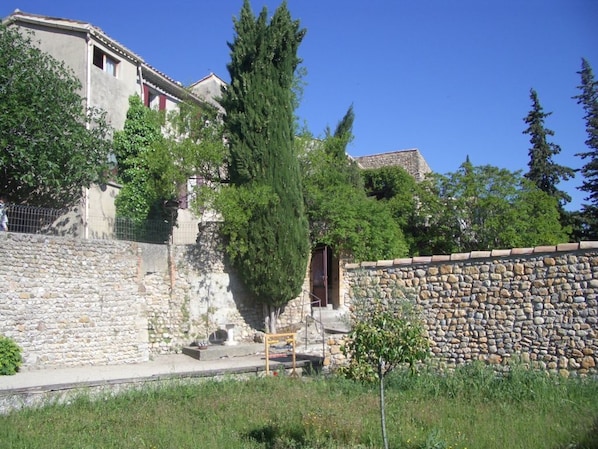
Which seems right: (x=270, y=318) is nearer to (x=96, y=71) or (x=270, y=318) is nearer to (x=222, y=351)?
(x=222, y=351)

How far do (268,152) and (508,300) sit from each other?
32.0ft

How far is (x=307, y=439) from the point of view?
678cm

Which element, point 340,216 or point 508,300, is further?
point 340,216

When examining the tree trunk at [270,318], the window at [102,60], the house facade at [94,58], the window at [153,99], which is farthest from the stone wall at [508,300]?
the window at [153,99]

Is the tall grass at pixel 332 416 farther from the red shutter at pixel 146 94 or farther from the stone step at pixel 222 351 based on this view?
the red shutter at pixel 146 94

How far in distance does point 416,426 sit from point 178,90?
20560mm

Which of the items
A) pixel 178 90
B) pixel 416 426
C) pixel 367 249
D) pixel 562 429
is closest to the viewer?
pixel 562 429

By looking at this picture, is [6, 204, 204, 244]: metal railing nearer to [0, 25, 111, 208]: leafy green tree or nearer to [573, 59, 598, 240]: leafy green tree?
[0, 25, 111, 208]: leafy green tree

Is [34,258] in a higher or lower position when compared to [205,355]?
higher

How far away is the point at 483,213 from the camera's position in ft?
72.1

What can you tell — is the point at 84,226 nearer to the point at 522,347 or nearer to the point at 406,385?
the point at 406,385

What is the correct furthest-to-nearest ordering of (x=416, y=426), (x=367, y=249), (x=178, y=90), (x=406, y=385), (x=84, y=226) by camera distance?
(x=178, y=90), (x=367, y=249), (x=84, y=226), (x=406, y=385), (x=416, y=426)

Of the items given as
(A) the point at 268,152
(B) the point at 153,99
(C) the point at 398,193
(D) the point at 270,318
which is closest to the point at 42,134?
(A) the point at 268,152

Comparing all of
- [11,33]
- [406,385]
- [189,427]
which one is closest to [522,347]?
[406,385]
